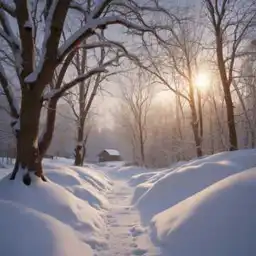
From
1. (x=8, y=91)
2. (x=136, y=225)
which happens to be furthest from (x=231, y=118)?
(x=8, y=91)

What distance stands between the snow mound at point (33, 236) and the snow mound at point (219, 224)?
1.47 metres

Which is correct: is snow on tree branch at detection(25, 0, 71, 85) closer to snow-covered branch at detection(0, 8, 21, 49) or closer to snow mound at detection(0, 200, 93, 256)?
snow-covered branch at detection(0, 8, 21, 49)

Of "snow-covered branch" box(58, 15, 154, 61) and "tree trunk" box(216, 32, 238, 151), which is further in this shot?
"tree trunk" box(216, 32, 238, 151)

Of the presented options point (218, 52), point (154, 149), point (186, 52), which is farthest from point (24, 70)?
point (154, 149)

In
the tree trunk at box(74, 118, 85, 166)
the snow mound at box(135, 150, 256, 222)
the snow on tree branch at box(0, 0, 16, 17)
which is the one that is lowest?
the snow mound at box(135, 150, 256, 222)

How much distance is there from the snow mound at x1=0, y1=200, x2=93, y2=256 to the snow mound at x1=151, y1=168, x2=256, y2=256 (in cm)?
147

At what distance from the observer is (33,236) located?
4.29 m

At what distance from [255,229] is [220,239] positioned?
494 millimetres

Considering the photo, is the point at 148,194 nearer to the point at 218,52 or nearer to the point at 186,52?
the point at 218,52

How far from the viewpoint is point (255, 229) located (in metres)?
3.48

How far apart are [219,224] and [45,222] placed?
255 cm

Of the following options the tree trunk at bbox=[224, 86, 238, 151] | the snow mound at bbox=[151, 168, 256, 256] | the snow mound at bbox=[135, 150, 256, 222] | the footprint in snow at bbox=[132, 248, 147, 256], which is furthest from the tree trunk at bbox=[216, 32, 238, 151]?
the footprint in snow at bbox=[132, 248, 147, 256]

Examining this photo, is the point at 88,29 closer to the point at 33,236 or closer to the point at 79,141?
the point at 33,236

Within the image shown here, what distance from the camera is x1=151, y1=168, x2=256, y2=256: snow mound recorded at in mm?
3584
